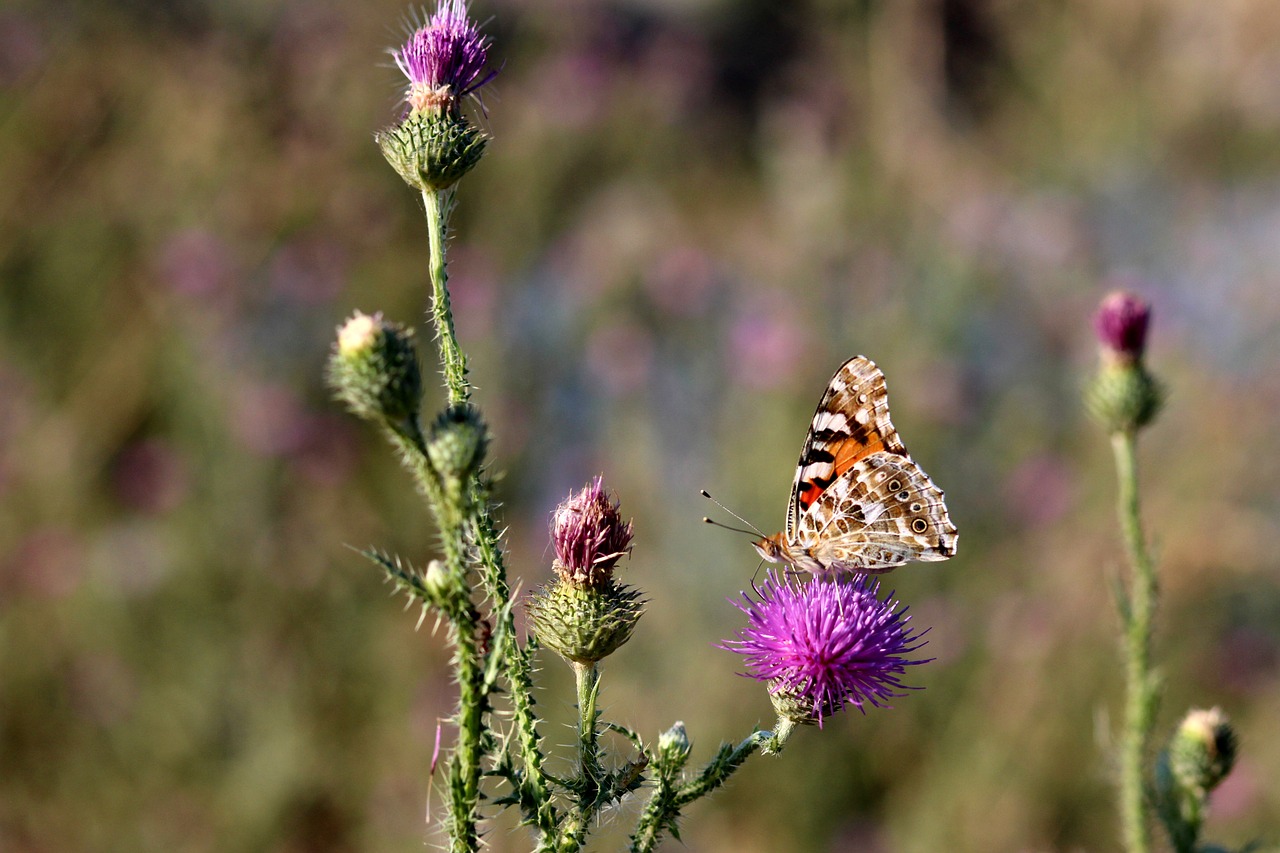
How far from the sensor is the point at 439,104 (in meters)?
1.76

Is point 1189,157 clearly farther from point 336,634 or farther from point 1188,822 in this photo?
point 1188,822

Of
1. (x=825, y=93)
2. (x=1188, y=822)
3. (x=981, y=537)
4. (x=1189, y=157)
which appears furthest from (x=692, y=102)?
(x=1188, y=822)

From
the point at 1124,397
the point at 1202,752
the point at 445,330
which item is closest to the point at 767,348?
the point at 1124,397

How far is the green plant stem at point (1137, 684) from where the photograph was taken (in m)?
1.76

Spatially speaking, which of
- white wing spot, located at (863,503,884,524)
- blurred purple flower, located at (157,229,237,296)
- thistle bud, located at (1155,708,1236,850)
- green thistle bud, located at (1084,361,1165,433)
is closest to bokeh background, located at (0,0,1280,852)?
blurred purple flower, located at (157,229,237,296)

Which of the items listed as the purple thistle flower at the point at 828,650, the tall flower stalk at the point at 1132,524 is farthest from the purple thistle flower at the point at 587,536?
the tall flower stalk at the point at 1132,524

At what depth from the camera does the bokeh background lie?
16.6 feet

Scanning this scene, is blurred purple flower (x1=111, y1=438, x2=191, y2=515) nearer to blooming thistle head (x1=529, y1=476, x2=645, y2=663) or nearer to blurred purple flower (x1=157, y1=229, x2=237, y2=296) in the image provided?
blurred purple flower (x1=157, y1=229, x2=237, y2=296)

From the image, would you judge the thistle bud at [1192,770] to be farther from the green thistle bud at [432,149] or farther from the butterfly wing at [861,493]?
the green thistle bud at [432,149]

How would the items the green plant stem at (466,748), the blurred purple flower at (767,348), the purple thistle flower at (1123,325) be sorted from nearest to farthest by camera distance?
1. the green plant stem at (466,748)
2. the purple thistle flower at (1123,325)
3. the blurred purple flower at (767,348)

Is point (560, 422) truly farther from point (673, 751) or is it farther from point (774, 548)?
point (673, 751)

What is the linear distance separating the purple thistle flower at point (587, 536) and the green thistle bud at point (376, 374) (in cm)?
41

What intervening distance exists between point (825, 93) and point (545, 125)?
3.34 metres

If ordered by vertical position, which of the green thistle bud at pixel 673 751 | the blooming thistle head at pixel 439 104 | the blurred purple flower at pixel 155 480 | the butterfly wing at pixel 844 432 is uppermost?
the blurred purple flower at pixel 155 480
